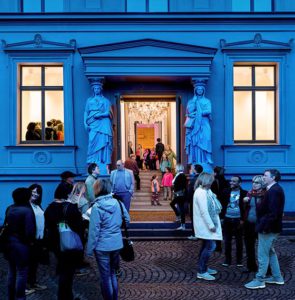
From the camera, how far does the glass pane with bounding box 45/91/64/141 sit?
49.4 ft

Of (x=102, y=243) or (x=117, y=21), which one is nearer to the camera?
(x=102, y=243)

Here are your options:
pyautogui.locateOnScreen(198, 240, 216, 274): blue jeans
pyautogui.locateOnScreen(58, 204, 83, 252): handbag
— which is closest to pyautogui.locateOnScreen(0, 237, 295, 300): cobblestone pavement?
pyautogui.locateOnScreen(198, 240, 216, 274): blue jeans

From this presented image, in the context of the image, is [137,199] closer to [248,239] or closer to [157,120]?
[248,239]

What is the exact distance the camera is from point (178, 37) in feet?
48.5

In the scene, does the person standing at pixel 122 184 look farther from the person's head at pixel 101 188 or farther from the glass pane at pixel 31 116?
the person's head at pixel 101 188

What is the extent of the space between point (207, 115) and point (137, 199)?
385 centimetres

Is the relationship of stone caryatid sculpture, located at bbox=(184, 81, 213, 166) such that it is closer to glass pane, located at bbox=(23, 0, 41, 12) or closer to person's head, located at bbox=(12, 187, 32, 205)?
glass pane, located at bbox=(23, 0, 41, 12)

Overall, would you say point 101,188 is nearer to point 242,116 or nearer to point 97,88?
point 97,88

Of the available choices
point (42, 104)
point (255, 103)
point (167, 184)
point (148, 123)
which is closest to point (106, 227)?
point (42, 104)

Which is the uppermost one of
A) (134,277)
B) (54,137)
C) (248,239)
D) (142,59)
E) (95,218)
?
(142,59)

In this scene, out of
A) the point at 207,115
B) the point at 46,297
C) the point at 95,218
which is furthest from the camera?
the point at 207,115

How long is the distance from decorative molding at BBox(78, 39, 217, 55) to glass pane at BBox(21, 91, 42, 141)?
6.88 ft

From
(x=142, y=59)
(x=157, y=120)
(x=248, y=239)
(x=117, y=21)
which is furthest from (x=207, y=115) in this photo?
(x=157, y=120)

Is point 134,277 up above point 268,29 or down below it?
below
